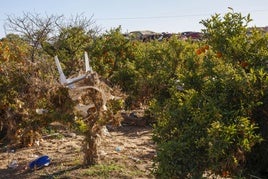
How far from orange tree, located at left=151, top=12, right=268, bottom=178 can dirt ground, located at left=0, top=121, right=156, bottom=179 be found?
1782 mm

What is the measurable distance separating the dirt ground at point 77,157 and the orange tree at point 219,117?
5.85ft

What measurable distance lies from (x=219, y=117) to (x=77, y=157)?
3504mm

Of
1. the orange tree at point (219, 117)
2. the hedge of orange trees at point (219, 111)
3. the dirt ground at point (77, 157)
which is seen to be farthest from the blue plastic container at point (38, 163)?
the orange tree at point (219, 117)

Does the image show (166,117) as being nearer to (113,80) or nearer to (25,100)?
(25,100)

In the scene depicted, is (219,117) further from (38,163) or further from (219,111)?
(38,163)

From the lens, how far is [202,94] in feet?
10.9

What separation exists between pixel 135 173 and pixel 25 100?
2062 mm

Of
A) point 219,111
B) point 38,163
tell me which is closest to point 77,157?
point 38,163

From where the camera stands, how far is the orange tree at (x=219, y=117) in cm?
296

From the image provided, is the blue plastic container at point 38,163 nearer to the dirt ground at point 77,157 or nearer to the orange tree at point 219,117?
the dirt ground at point 77,157

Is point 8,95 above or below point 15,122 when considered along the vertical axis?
above

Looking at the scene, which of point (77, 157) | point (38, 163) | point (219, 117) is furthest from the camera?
point (77, 157)

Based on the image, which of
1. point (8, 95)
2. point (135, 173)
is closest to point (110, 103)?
point (135, 173)

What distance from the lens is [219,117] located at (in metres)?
3.07
